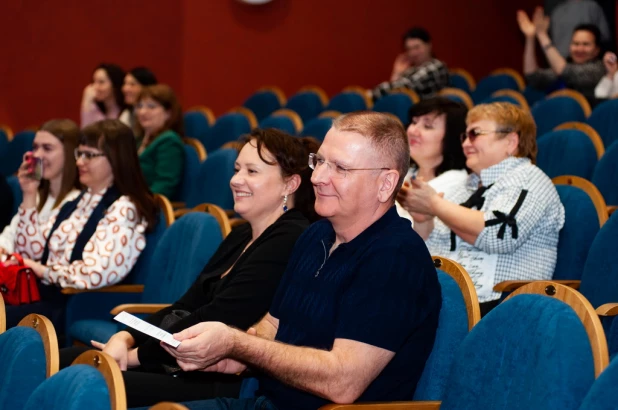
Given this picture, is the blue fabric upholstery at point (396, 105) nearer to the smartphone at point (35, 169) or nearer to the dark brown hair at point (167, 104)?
the dark brown hair at point (167, 104)

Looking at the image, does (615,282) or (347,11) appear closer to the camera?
(615,282)

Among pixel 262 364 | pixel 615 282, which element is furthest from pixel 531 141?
pixel 262 364

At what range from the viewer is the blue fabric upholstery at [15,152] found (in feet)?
19.1

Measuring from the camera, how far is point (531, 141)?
10.0 ft

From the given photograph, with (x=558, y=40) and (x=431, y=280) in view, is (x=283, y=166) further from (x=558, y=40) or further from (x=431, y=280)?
(x=558, y=40)

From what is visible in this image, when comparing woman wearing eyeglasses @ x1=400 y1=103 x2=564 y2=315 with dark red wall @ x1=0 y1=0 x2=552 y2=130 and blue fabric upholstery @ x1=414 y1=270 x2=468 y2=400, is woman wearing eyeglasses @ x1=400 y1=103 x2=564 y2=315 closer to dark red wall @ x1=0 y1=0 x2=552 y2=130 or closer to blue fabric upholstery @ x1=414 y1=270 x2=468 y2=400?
blue fabric upholstery @ x1=414 y1=270 x2=468 y2=400

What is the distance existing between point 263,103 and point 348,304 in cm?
502

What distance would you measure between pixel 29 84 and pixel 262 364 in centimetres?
577

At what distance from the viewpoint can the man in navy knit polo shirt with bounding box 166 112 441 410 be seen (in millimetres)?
1870

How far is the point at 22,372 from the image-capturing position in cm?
183

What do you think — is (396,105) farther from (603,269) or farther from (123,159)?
(603,269)

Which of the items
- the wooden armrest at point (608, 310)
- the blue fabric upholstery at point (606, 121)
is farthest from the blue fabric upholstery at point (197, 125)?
the wooden armrest at point (608, 310)

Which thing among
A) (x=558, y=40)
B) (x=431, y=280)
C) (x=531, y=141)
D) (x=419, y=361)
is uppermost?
(x=558, y=40)

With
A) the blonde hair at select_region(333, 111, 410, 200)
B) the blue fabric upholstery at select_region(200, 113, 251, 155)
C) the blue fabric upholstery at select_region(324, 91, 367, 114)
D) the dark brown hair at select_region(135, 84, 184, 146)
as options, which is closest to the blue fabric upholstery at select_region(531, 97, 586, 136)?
the blue fabric upholstery at select_region(324, 91, 367, 114)
